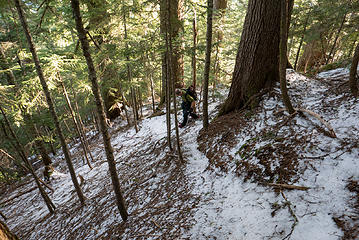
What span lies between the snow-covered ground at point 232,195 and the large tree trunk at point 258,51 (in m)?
0.75

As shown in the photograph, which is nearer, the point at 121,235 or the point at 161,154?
the point at 121,235

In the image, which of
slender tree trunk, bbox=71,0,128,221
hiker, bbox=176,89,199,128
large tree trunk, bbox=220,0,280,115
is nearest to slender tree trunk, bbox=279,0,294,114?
large tree trunk, bbox=220,0,280,115

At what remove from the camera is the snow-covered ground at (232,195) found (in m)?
2.51

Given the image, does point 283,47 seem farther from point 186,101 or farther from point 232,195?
point 186,101

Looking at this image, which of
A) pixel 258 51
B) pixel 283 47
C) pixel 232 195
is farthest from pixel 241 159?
pixel 258 51

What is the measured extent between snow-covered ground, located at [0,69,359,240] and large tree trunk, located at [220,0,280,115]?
2.46ft

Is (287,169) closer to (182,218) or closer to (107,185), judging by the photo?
(182,218)

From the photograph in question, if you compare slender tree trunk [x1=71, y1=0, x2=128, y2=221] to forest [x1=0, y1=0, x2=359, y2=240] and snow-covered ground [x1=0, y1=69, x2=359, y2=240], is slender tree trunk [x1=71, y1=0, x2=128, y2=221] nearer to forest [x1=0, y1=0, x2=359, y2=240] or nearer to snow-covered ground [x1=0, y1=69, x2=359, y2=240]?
forest [x1=0, y1=0, x2=359, y2=240]

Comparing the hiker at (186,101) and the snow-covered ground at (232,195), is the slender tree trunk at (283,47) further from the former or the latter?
the hiker at (186,101)

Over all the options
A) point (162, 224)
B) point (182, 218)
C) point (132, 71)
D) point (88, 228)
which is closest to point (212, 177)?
point (182, 218)

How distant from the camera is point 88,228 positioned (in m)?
5.01

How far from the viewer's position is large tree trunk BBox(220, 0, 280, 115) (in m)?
4.81

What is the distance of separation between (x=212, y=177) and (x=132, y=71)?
32.0ft

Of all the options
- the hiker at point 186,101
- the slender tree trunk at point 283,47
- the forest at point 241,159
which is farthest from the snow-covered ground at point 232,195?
the hiker at point 186,101
